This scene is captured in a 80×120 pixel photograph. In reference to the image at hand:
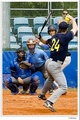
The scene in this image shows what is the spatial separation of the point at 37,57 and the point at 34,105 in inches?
22.7

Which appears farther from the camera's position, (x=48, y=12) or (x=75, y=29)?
(x=48, y=12)

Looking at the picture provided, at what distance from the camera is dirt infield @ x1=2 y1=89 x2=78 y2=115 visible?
6.46 meters

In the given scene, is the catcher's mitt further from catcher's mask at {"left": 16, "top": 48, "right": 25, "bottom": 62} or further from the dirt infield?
the dirt infield

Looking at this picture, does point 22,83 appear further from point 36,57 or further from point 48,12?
point 48,12

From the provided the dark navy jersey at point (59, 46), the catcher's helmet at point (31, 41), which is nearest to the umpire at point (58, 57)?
the dark navy jersey at point (59, 46)

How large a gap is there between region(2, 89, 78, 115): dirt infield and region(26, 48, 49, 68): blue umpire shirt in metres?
0.33

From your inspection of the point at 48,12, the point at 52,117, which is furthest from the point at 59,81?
the point at 48,12

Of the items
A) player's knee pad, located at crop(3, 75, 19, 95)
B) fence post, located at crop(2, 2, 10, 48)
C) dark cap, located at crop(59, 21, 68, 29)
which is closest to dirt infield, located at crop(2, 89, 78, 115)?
player's knee pad, located at crop(3, 75, 19, 95)

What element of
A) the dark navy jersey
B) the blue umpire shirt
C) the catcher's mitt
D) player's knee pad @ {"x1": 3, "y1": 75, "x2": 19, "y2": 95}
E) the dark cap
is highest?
the dark cap

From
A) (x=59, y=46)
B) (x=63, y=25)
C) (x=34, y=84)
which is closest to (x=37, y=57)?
(x=34, y=84)

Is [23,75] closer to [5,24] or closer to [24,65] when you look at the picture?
[24,65]

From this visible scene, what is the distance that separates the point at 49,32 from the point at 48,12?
284mm

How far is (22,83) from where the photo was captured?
6746 mm

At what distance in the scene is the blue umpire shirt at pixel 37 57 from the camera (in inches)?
262
